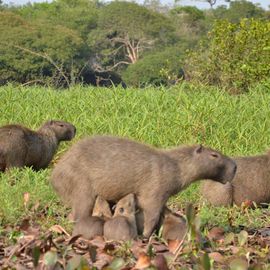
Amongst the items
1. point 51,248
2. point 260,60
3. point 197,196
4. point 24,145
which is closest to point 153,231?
point 51,248

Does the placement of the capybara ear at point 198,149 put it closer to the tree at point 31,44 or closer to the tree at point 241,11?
the tree at point 31,44

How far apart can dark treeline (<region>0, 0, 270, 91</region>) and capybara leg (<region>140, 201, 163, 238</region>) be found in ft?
26.3

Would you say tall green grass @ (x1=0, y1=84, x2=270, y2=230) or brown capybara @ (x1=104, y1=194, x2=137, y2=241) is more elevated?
brown capybara @ (x1=104, y1=194, x2=137, y2=241)

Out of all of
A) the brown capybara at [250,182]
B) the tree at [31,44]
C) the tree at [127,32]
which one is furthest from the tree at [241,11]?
the brown capybara at [250,182]

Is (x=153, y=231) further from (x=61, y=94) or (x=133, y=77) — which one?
(x=133, y=77)

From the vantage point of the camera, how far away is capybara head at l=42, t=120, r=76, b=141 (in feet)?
30.8

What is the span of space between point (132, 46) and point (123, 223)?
5064 cm

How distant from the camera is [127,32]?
5662 cm

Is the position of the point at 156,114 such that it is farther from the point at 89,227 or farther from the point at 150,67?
the point at 150,67

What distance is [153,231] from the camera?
222 inches

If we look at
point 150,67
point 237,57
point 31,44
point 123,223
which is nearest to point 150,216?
point 123,223

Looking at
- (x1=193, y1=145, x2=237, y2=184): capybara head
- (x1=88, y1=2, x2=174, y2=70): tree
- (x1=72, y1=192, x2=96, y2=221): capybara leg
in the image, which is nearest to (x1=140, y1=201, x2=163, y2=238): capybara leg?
(x1=72, y1=192, x2=96, y2=221): capybara leg

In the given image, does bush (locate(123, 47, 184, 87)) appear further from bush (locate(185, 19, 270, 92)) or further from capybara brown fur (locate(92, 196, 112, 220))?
capybara brown fur (locate(92, 196, 112, 220))

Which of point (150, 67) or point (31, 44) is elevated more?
point (31, 44)
